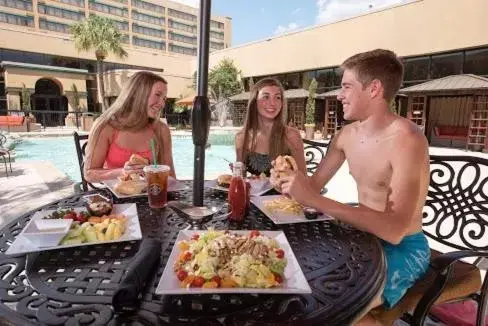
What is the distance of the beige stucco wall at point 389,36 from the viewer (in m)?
12.5

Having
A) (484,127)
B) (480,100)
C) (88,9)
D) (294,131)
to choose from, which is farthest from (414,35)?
(88,9)

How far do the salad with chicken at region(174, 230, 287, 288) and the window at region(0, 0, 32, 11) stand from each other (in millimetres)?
50993

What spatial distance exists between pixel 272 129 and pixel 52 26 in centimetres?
5123

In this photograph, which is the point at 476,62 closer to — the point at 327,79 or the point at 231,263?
the point at 327,79

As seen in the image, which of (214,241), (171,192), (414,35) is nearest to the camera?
(214,241)

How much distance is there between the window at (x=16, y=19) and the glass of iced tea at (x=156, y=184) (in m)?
50.8

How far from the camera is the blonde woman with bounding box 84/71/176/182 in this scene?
265 centimetres

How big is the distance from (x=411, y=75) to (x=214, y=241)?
53.5 ft

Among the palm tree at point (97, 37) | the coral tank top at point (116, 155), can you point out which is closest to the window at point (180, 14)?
the palm tree at point (97, 37)

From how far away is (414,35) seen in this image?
14.0m

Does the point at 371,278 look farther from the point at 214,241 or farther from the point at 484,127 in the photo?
the point at 484,127

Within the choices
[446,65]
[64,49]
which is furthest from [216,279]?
[64,49]

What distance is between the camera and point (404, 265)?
153cm

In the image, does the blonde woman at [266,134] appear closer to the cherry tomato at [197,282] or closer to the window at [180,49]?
the cherry tomato at [197,282]
